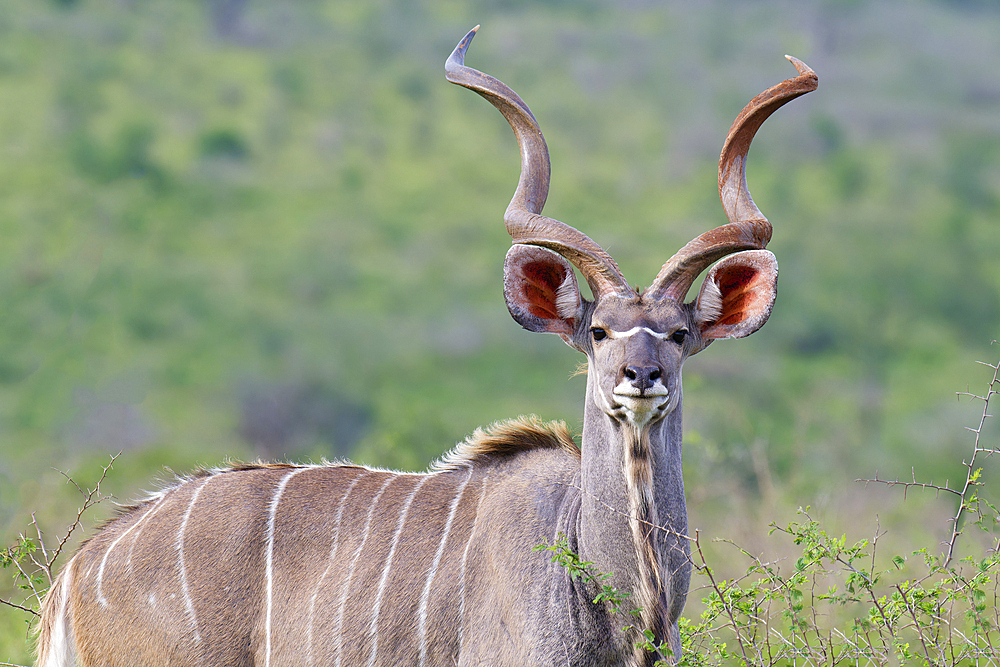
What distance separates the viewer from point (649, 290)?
3.39 m

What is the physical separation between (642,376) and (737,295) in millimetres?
599

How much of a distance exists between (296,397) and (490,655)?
19184 millimetres

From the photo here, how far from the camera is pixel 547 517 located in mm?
3547

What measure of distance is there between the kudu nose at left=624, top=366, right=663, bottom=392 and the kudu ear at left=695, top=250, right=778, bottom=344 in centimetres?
45

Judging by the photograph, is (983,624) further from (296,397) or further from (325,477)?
(296,397)

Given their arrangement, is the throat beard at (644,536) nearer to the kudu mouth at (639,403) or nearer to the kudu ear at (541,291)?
the kudu mouth at (639,403)

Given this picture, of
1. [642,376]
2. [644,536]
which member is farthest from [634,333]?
[644,536]

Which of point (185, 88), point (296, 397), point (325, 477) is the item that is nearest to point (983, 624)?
point (325, 477)

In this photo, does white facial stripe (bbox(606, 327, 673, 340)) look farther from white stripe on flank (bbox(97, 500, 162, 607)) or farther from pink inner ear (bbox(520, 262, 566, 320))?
white stripe on flank (bbox(97, 500, 162, 607))

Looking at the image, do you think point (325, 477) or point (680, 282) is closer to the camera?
point (680, 282)

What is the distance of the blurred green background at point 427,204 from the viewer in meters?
23.0

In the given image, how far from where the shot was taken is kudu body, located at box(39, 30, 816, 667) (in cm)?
325

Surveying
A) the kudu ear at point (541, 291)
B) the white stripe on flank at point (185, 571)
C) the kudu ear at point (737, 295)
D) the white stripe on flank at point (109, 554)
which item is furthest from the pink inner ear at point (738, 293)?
the white stripe on flank at point (109, 554)

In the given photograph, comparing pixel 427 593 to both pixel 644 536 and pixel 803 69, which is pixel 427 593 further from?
pixel 803 69
